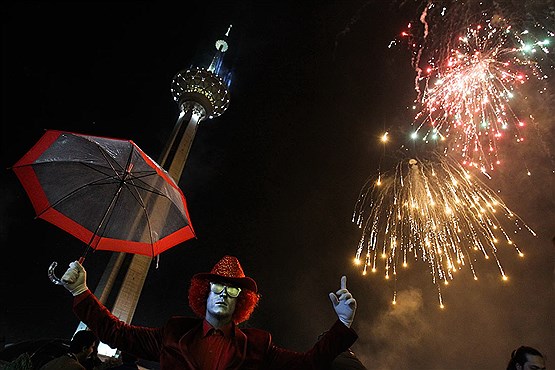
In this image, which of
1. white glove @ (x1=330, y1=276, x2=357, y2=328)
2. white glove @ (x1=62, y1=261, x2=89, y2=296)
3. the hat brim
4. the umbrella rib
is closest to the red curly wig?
the hat brim

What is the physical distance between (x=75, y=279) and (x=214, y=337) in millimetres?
1344

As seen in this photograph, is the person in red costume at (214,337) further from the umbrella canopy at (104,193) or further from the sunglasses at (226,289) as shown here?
the umbrella canopy at (104,193)

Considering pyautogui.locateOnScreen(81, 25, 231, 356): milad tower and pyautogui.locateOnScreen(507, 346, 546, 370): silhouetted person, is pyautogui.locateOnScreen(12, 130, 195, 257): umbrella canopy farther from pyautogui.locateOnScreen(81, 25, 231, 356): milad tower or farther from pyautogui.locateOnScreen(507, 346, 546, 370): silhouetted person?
pyautogui.locateOnScreen(81, 25, 231, 356): milad tower

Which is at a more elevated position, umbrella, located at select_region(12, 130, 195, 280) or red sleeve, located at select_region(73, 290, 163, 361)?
umbrella, located at select_region(12, 130, 195, 280)

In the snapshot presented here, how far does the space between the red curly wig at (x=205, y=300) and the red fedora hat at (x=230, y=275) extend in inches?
13.1

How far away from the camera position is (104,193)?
506 centimetres

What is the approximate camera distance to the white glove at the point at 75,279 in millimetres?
3242

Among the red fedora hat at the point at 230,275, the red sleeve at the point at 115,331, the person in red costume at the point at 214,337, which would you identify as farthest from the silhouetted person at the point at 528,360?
the red sleeve at the point at 115,331

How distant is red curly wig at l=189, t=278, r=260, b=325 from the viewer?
4.17 meters

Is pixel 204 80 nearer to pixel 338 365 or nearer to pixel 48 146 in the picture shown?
pixel 48 146

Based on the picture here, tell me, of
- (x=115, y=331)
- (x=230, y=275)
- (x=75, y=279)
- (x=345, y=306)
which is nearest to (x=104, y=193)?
(x=75, y=279)

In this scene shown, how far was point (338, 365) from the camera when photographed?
10.6 feet

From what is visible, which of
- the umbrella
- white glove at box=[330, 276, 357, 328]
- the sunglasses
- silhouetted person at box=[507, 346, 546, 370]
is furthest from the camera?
silhouetted person at box=[507, 346, 546, 370]

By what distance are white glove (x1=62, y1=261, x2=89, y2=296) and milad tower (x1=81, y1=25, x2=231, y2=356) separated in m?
23.1
